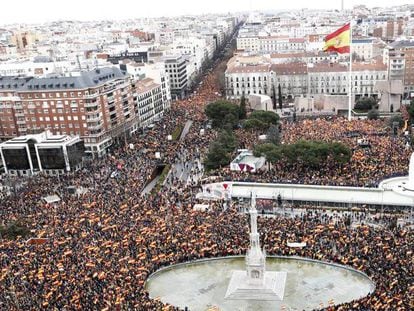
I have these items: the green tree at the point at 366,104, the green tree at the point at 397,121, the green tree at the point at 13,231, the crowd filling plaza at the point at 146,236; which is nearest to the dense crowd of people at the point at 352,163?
the crowd filling plaza at the point at 146,236

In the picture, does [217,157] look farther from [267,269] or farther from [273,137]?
[267,269]

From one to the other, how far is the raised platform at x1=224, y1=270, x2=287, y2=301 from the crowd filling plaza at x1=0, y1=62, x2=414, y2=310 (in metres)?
4.18

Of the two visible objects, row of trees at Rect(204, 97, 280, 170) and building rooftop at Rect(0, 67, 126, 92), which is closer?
row of trees at Rect(204, 97, 280, 170)

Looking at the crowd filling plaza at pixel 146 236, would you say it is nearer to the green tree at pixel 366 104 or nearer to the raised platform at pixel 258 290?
the raised platform at pixel 258 290

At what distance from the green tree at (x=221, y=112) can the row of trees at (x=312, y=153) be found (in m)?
25.7

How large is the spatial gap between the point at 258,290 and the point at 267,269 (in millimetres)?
3707

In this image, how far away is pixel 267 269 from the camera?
4116 centimetres

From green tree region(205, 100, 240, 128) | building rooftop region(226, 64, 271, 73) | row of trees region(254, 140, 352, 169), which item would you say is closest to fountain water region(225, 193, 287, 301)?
row of trees region(254, 140, 352, 169)

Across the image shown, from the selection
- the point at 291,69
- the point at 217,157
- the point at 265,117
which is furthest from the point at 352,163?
the point at 291,69

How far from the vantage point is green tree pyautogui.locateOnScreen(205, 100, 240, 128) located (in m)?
87.7

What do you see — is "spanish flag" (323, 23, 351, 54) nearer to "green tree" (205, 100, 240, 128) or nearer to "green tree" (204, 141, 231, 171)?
"green tree" (205, 100, 240, 128)

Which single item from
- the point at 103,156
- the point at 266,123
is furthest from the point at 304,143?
the point at 103,156

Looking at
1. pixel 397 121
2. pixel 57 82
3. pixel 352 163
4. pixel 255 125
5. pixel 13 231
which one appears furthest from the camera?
pixel 255 125

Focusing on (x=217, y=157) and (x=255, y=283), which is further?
(x=217, y=157)
